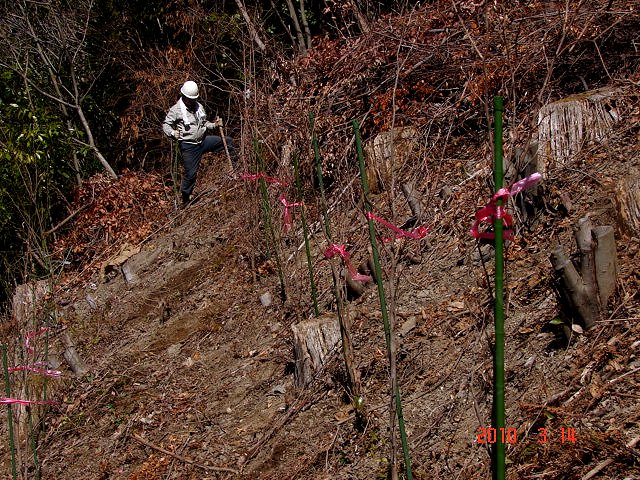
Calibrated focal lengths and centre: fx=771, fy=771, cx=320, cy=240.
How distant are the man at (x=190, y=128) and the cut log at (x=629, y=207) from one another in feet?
17.9

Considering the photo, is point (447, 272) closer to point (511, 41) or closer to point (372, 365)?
point (372, 365)

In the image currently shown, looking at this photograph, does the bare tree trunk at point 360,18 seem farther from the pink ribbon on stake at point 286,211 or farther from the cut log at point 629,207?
the cut log at point 629,207

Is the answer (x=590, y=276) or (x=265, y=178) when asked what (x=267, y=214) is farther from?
(x=590, y=276)

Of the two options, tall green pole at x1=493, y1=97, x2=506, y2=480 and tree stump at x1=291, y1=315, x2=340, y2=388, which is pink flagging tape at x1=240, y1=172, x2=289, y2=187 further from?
tall green pole at x1=493, y1=97, x2=506, y2=480

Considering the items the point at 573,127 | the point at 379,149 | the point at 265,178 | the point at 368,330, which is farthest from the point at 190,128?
the point at 573,127

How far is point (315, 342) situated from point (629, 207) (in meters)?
1.99

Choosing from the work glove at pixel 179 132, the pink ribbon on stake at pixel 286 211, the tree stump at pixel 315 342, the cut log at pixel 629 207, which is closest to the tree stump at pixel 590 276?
the cut log at pixel 629 207

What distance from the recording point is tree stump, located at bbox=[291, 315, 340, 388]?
4.79 meters

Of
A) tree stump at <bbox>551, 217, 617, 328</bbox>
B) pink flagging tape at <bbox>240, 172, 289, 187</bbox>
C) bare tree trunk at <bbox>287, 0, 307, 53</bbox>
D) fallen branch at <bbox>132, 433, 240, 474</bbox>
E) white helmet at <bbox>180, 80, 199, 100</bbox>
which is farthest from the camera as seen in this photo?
bare tree trunk at <bbox>287, 0, 307, 53</bbox>

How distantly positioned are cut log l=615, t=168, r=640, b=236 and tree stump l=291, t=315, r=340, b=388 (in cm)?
177

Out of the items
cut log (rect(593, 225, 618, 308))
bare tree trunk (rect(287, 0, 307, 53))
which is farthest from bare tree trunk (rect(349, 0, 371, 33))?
cut log (rect(593, 225, 618, 308))

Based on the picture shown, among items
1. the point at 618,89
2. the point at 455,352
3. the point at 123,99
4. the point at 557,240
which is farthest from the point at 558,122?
the point at 123,99

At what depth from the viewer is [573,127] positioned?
534 centimetres

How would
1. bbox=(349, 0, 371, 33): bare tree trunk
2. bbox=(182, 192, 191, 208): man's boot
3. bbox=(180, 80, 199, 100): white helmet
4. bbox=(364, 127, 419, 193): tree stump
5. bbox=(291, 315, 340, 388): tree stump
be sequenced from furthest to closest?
bbox=(182, 192, 191, 208): man's boot → bbox=(180, 80, 199, 100): white helmet → bbox=(349, 0, 371, 33): bare tree trunk → bbox=(364, 127, 419, 193): tree stump → bbox=(291, 315, 340, 388): tree stump
